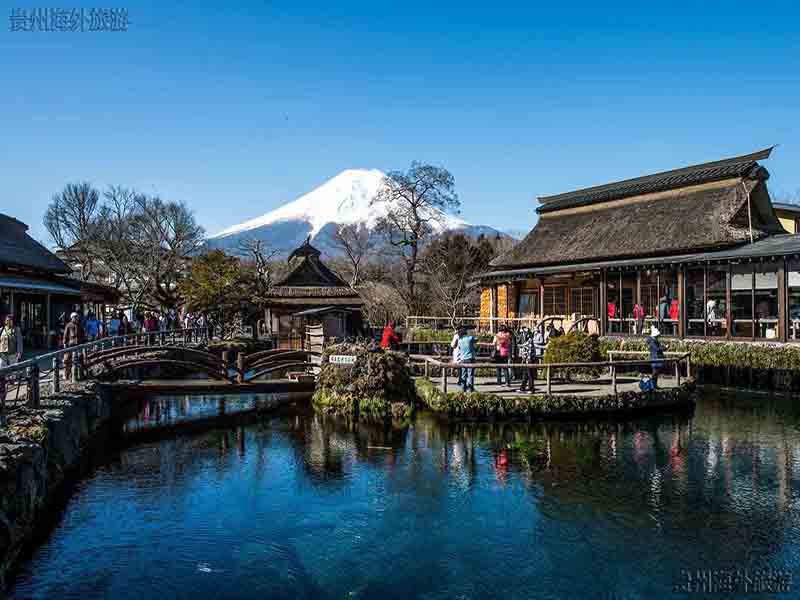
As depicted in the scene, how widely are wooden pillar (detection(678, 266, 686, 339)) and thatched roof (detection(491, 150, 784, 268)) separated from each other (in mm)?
1938

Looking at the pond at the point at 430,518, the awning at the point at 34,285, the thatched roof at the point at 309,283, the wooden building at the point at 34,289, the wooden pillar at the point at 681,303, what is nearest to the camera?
the pond at the point at 430,518

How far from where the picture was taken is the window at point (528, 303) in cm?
3538

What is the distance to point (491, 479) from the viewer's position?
11.3 metres

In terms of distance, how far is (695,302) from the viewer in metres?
24.9

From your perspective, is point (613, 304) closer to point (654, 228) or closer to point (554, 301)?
point (654, 228)

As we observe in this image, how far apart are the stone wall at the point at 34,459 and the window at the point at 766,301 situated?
70.3ft

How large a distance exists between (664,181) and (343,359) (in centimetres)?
2128

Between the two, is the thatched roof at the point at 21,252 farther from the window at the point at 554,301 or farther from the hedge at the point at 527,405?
the window at the point at 554,301

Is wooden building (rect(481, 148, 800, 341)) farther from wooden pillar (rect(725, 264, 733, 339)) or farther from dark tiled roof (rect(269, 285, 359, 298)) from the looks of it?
dark tiled roof (rect(269, 285, 359, 298))

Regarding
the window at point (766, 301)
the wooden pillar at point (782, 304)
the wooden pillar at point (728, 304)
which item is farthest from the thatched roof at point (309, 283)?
the wooden pillar at point (782, 304)

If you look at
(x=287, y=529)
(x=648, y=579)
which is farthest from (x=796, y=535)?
(x=287, y=529)

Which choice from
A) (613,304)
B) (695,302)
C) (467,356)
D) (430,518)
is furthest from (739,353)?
(430,518)

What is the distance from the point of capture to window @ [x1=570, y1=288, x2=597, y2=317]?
32.3 m

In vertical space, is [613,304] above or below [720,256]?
below
